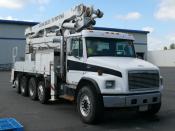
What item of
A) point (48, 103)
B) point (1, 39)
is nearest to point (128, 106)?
point (48, 103)

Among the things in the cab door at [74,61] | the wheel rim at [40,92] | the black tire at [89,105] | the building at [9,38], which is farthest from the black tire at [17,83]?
the building at [9,38]

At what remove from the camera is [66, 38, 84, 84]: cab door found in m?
11.1

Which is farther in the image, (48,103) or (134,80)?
(48,103)

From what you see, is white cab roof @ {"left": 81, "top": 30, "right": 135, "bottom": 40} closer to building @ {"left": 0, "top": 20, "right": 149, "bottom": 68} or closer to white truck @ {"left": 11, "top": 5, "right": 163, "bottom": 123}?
white truck @ {"left": 11, "top": 5, "right": 163, "bottom": 123}

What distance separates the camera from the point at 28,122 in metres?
10.3

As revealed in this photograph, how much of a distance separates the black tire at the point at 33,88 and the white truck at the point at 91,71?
0.04 meters

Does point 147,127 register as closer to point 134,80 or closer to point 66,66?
point 134,80

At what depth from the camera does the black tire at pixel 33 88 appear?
1505 centimetres

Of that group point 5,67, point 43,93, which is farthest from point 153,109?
point 5,67

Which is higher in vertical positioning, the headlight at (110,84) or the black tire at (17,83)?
the headlight at (110,84)

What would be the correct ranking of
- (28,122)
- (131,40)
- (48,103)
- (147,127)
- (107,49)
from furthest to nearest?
(48,103), (131,40), (107,49), (28,122), (147,127)

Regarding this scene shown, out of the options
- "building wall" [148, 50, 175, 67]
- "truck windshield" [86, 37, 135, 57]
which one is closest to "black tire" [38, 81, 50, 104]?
"truck windshield" [86, 37, 135, 57]

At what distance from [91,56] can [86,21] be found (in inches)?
94.8

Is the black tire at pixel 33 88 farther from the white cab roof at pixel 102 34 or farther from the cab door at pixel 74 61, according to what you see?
the white cab roof at pixel 102 34
